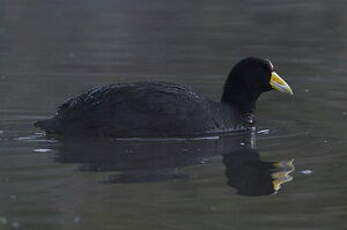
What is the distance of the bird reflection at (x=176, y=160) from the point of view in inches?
384

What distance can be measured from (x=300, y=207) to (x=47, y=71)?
7.04 metres

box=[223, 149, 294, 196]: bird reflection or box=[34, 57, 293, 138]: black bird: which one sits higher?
box=[34, 57, 293, 138]: black bird

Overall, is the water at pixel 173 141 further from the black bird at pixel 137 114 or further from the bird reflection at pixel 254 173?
the black bird at pixel 137 114

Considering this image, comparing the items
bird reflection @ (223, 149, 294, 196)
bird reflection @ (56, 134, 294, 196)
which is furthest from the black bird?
bird reflection @ (223, 149, 294, 196)

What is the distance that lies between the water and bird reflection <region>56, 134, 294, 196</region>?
0.02 meters

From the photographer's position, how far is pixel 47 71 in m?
15.3

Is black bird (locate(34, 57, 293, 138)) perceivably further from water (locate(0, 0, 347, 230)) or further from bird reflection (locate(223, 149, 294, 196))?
bird reflection (locate(223, 149, 294, 196))

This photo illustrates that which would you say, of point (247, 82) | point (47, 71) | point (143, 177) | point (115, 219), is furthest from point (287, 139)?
point (47, 71)

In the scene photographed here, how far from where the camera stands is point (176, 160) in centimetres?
1059

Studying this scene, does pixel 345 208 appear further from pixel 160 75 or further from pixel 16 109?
pixel 160 75

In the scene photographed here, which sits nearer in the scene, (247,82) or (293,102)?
(247,82)

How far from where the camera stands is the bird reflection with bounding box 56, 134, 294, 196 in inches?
384

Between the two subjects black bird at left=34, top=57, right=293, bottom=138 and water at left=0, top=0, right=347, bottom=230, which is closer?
water at left=0, top=0, right=347, bottom=230

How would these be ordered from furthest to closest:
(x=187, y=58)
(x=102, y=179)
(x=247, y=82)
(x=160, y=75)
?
(x=187, y=58)
(x=160, y=75)
(x=247, y=82)
(x=102, y=179)
